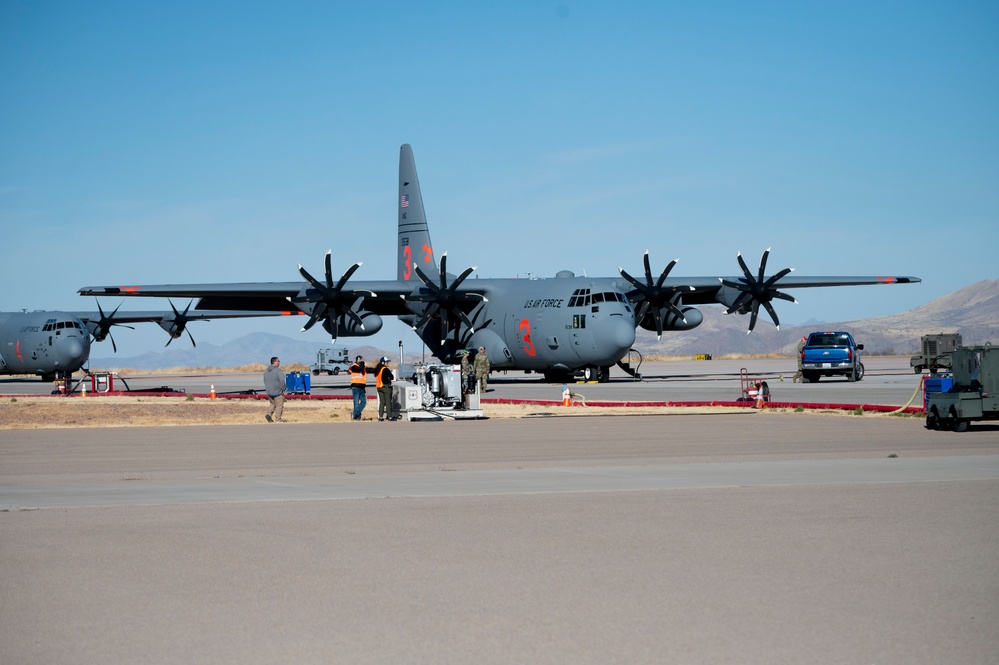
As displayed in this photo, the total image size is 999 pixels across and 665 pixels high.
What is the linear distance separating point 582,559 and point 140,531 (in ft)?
13.5

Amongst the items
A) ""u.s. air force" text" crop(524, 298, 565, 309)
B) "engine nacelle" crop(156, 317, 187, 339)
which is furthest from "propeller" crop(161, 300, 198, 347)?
""u.s. air force" text" crop(524, 298, 565, 309)

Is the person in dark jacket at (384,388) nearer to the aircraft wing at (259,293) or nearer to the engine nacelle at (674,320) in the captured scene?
the aircraft wing at (259,293)

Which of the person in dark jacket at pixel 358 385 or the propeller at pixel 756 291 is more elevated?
the propeller at pixel 756 291

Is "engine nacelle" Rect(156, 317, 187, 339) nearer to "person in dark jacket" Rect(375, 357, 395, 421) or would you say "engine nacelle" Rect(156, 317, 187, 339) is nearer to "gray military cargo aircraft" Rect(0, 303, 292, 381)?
"gray military cargo aircraft" Rect(0, 303, 292, 381)

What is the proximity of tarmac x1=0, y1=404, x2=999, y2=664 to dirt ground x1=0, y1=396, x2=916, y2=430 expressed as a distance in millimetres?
10783

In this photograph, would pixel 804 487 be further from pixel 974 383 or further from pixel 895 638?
pixel 974 383

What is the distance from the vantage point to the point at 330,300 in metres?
43.8

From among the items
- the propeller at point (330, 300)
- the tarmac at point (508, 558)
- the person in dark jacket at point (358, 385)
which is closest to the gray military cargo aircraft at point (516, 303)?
the propeller at point (330, 300)

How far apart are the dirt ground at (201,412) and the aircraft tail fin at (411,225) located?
16.8m

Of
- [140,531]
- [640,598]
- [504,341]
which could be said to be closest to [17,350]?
[504,341]

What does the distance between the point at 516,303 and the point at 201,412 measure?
1756 cm

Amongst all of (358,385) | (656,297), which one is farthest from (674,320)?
(358,385)

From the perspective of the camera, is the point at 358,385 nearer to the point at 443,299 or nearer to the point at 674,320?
the point at 443,299

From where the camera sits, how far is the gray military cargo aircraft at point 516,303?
43250 millimetres
